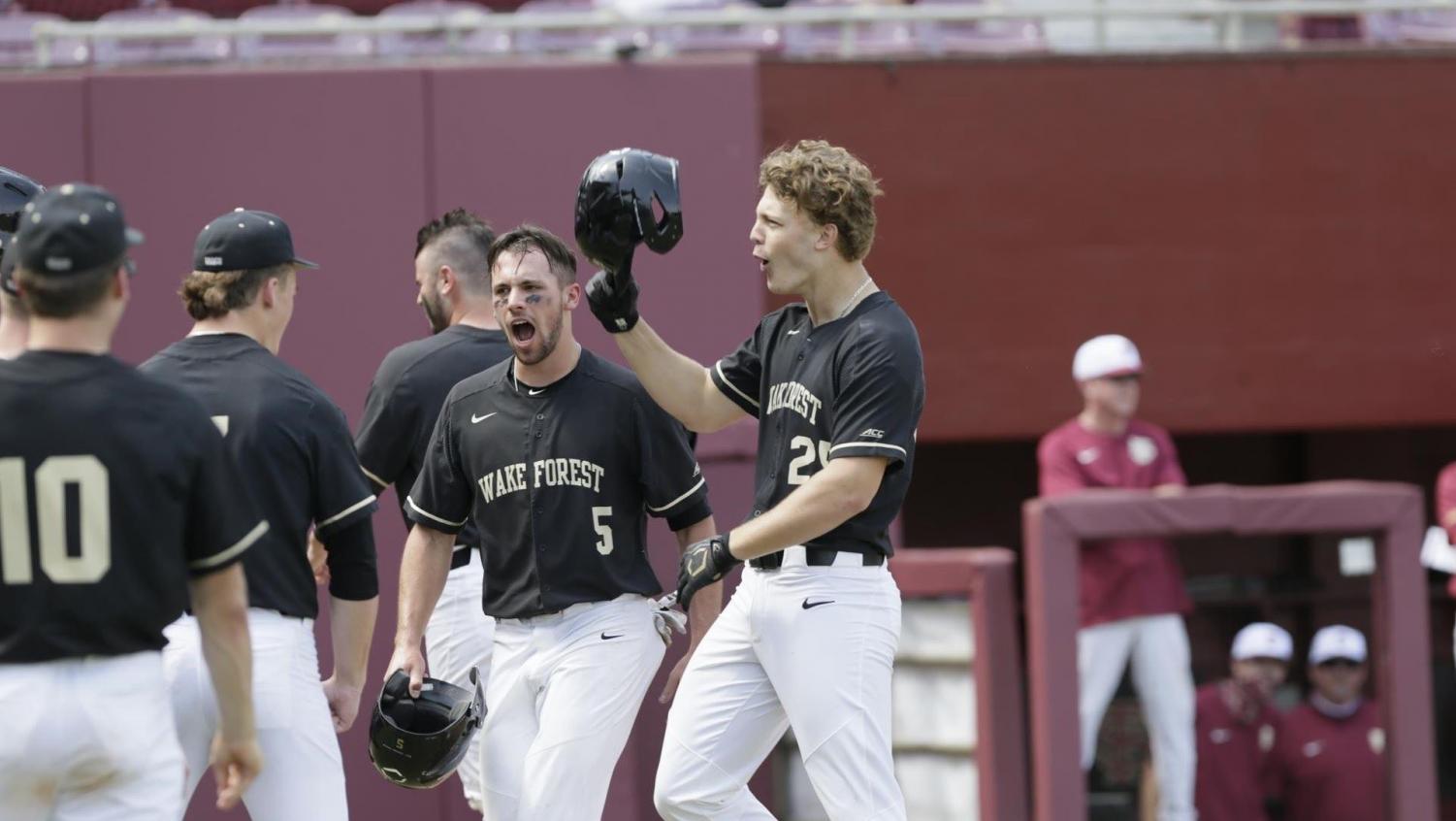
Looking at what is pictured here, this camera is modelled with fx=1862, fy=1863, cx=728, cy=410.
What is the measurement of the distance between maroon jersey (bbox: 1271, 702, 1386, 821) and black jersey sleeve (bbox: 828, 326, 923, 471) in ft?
10.2

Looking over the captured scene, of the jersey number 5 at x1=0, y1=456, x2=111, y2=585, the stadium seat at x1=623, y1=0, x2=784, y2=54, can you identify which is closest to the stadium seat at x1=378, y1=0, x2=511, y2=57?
the stadium seat at x1=623, y1=0, x2=784, y2=54

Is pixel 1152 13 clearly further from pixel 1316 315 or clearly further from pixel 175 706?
pixel 175 706

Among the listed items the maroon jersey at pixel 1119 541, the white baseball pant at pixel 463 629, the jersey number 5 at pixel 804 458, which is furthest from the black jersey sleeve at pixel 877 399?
the maroon jersey at pixel 1119 541

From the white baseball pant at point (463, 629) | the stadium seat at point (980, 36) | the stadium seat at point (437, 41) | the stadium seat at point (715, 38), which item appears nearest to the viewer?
the white baseball pant at point (463, 629)

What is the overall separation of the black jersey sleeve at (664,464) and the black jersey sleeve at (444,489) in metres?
0.49

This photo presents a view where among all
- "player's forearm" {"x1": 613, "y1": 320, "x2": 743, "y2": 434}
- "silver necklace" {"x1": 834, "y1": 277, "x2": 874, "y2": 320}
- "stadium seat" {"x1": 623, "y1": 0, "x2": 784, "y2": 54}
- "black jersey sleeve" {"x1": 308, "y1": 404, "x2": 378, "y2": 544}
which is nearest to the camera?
"black jersey sleeve" {"x1": 308, "y1": 404, "x2": 378, "y2": 544}

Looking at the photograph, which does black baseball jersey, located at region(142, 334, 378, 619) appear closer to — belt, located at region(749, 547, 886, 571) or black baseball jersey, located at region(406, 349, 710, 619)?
black baseball jersey, located at region(406, 349, 710, 619)

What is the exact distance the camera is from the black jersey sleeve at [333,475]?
4312 millimetres

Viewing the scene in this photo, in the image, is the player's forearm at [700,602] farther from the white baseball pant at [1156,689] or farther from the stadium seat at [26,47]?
the stadium seat at [26,47]

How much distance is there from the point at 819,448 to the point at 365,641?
1.20m

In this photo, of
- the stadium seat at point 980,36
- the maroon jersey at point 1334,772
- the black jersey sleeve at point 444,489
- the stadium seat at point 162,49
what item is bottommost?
the maroon jersey at point 1334,772

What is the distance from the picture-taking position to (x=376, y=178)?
739 centimetres

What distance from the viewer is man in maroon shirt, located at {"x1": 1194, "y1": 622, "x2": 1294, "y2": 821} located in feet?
22.1

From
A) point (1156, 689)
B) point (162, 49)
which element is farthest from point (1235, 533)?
point (162, 49)
